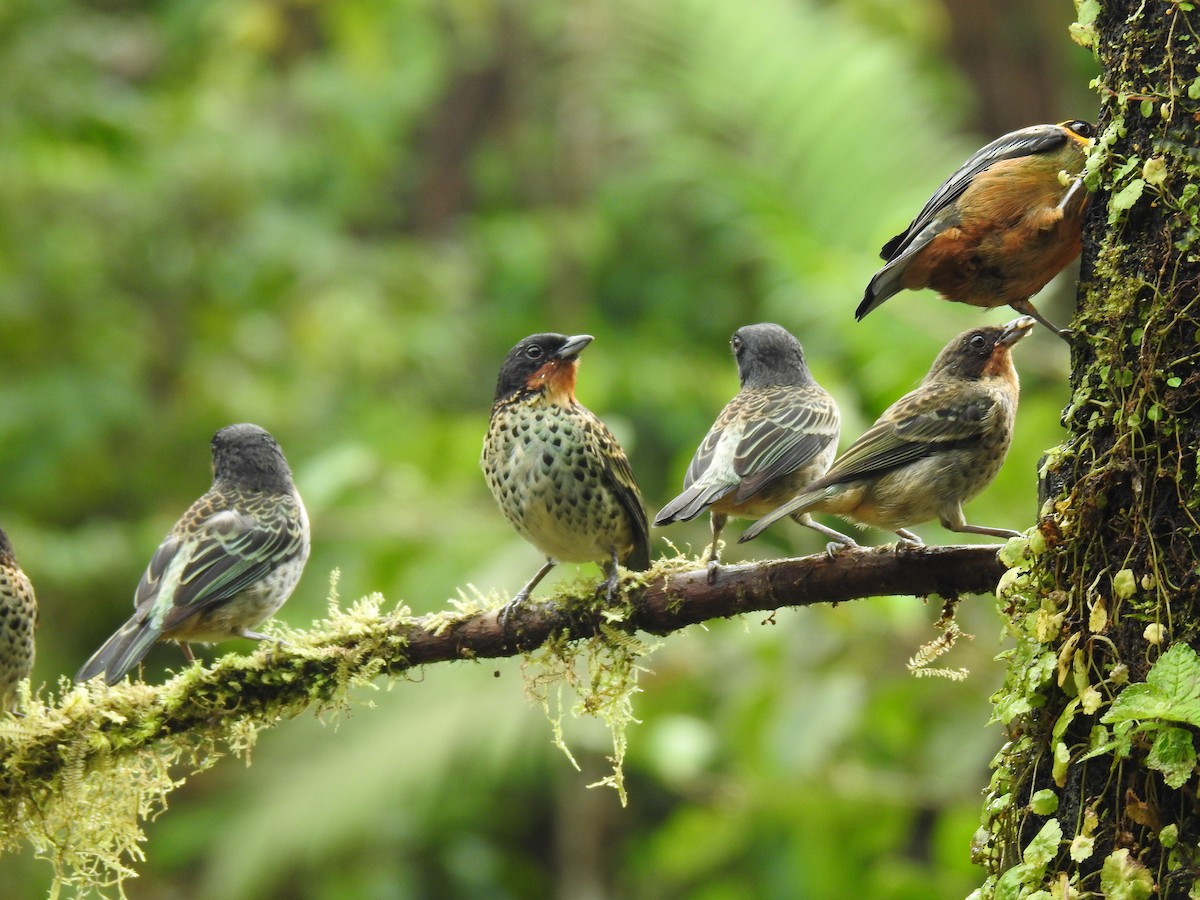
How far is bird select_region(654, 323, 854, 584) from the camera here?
3.72 m

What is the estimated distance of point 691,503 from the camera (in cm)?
351

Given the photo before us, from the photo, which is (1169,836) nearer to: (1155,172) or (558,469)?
(1155,172)

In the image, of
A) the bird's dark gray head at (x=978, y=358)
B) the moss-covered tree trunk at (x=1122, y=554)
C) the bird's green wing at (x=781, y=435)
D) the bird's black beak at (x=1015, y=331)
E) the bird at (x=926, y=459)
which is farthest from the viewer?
the bird's green wing at (x=781, y=435)

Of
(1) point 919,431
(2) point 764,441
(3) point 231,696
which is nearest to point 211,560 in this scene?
(3) point 231,696

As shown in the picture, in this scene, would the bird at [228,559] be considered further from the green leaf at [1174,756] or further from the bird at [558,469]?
the green leaf at [1174,756]

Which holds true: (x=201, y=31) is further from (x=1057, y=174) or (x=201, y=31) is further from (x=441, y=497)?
(x=1057, y=174)

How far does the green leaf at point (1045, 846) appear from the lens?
2.46 meters

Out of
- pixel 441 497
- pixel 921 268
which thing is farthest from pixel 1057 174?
pixel 441 497

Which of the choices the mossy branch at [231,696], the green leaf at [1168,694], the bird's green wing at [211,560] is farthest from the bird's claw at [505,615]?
the green leaf at [1168,694]

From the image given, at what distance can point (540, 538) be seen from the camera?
3969 mm

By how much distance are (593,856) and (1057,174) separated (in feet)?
24.2

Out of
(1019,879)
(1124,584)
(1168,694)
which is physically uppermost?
(1124,584)

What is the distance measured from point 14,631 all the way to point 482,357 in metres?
8.17

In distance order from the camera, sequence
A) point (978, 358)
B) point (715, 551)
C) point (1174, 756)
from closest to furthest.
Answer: point (1174, 756), point (715, 551), point (978, 358)
